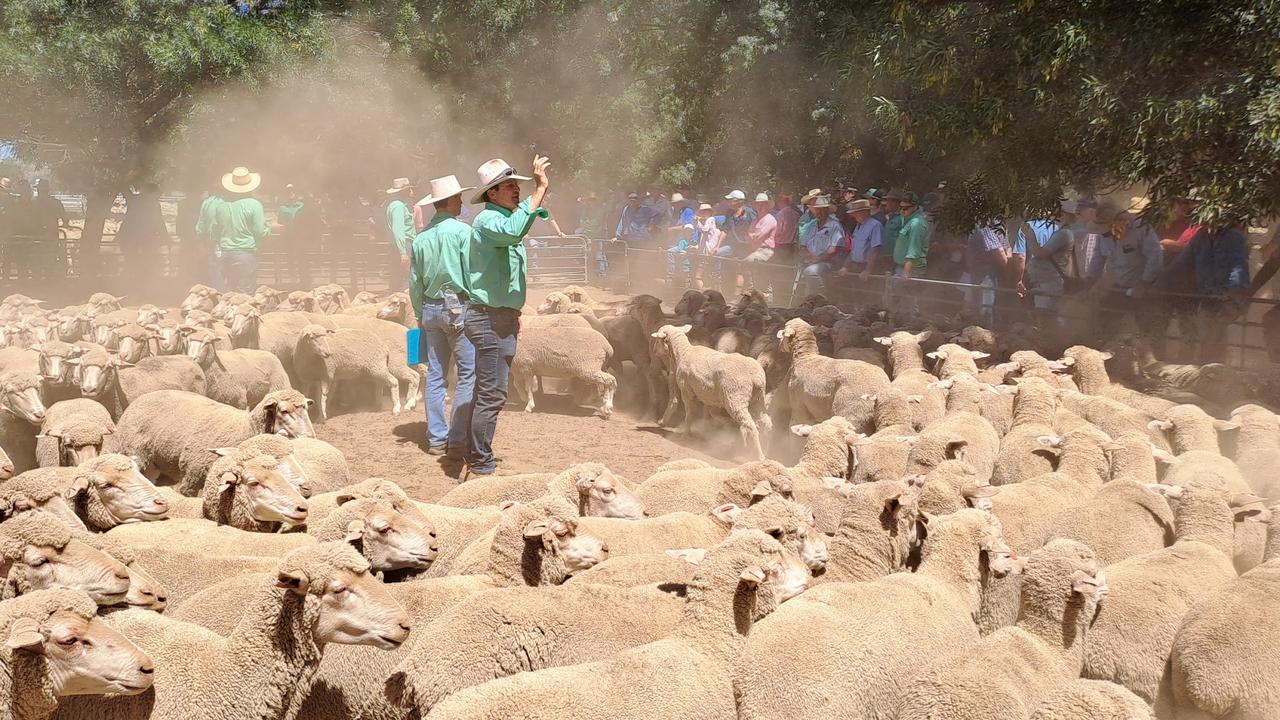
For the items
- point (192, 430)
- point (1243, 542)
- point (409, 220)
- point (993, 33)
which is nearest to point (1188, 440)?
point (1243, 542)

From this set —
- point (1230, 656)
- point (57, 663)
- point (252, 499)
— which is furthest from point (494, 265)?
point (1230, 656)

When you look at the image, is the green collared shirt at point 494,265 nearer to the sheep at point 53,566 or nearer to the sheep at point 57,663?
the sheep at point 53,566

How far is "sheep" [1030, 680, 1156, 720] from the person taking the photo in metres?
3.31

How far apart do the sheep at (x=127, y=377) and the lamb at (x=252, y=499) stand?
3.04m

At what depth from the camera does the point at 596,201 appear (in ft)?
→ 86.7

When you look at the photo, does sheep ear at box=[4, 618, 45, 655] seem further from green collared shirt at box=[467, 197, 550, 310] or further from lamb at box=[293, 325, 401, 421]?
lamb at box=[293, 325, 401, 421]

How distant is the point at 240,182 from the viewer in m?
15.1

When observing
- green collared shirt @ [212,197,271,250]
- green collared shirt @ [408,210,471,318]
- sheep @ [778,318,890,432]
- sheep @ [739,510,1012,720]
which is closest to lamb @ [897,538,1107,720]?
sheep @ [739,510,1012,720]

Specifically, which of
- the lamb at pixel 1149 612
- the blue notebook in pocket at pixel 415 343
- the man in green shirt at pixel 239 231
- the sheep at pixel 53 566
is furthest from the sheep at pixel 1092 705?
the man in green shirt at pixel 239 231

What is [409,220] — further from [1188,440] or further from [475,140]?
[1188,440]

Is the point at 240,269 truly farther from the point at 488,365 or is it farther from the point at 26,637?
the point at 26,637

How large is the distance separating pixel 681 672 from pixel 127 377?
21.7 ft

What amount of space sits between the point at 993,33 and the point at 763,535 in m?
7.50

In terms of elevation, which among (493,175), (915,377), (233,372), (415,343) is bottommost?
(233,372)
